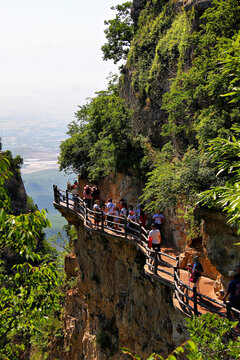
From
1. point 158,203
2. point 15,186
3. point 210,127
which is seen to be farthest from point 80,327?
point 15,186

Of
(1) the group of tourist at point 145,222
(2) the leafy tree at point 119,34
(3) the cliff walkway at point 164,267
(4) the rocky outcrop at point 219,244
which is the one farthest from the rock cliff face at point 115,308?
(2) the leafy tree at point 119,34

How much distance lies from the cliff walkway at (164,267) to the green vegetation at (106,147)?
301 centimetres

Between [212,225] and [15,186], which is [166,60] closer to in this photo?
[212,225]

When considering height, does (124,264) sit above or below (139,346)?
above

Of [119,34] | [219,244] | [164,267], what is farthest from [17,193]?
[219,244]

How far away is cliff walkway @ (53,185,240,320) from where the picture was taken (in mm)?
9820

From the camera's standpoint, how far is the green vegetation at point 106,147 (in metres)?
19.9

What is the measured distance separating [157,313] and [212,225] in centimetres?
555

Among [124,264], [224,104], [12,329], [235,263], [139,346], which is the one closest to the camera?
[12,329]

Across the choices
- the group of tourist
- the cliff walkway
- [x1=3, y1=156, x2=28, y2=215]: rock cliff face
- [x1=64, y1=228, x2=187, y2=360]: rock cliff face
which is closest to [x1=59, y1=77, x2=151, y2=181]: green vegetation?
the group of tourist

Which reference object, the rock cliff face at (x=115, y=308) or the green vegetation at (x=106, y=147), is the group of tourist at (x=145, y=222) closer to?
the rock cliff face at (x=115, y=308)

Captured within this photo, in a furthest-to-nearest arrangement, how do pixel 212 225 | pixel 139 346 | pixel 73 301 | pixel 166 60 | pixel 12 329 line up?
pixel 73 301 → pixel 166 60 → pixel 139 346 → pixel 212 225 → pixel 12 329

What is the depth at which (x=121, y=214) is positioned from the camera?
1698 centimetres

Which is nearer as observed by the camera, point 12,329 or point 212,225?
point 12,329
